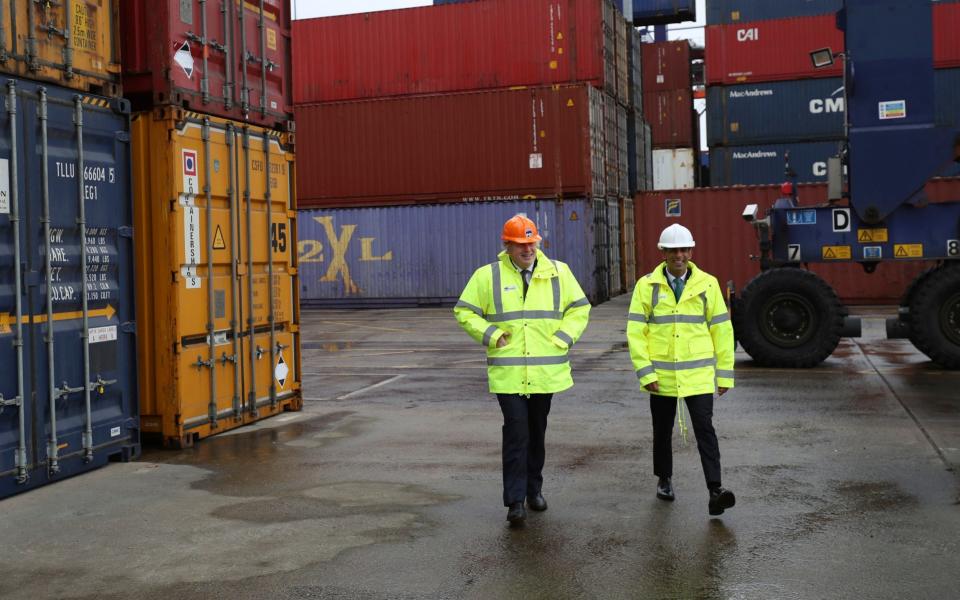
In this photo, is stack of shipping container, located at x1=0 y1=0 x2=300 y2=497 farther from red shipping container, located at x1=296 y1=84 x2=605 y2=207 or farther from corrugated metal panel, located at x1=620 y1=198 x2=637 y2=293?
corrugated metal panel, located at x1=620 y1=198 x2=637 y2=293

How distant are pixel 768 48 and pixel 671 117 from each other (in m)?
12.0

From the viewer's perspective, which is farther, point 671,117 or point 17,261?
point 671,117

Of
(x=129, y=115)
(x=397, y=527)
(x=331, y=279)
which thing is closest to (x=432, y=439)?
(x=397, y=527)

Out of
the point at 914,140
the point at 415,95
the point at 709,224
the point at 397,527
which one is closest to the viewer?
the point at 397,527

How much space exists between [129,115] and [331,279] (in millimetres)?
19645

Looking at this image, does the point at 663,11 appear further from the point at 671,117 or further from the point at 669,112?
the point at 671,117

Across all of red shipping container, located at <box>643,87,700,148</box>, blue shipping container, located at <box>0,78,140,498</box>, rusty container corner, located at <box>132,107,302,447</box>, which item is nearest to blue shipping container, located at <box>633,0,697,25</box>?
red shipping container, located at <box>643,87,700,148</box>

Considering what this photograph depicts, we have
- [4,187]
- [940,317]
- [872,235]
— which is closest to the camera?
[4,187]

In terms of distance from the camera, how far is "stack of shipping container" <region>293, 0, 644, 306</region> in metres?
26.6

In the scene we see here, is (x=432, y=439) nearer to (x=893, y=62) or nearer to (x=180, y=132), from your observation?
(x=180, y=132)

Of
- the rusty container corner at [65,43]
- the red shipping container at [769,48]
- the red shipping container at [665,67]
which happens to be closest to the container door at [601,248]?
the red shipping container at [769,48]

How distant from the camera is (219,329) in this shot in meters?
9.84

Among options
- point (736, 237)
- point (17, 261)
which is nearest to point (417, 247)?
point (736, 237)

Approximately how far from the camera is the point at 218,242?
9.79 m
